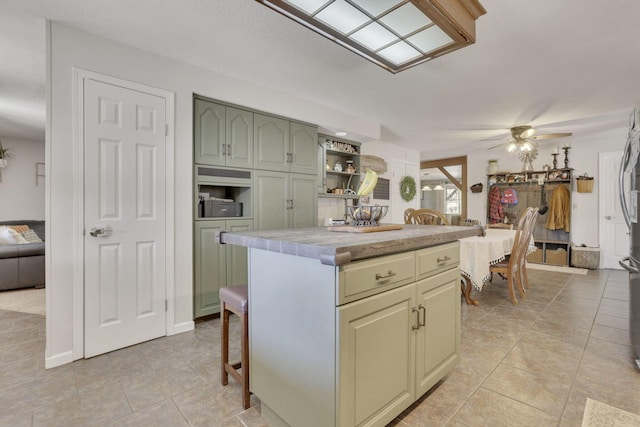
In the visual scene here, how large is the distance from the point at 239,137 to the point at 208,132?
319mm

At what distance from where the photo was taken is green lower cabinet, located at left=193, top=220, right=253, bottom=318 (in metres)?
2.88

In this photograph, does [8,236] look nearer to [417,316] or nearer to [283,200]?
[283,200]

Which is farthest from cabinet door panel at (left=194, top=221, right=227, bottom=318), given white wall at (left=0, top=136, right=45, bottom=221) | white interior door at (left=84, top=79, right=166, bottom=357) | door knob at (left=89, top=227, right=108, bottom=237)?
white wall at (left=0, top=136, right=45, bottom=221)

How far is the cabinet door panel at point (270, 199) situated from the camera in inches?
129

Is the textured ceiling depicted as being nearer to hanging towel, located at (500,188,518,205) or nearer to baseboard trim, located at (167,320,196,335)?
hanging towel, located at (500,188,518,205)

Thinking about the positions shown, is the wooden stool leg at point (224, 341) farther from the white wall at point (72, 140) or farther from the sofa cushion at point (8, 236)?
the sofa cushion at point (8, 236)

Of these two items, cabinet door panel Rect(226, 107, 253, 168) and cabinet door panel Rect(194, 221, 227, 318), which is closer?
cabinet door panel Rect(194, 221, 227, 318)

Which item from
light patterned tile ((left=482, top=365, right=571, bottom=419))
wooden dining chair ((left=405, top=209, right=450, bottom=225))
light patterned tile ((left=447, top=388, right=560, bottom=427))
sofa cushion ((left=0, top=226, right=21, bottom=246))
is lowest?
light patterned tile ((left=447, top=388, right=560, bottom=427))

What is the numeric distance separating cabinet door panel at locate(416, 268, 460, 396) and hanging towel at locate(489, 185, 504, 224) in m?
5.40

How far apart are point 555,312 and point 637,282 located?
1.17 metres

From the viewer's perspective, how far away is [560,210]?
5.69 metres

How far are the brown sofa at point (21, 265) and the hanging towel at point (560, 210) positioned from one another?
8.37 meters

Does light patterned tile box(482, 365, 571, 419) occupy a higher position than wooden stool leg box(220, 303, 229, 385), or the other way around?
wooden stool leg box(220, 303, 229, 385)

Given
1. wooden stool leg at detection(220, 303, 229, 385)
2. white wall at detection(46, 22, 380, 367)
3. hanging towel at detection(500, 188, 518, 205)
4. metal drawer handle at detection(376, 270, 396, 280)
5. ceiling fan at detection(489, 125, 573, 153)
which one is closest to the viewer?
metal drawer handle at detection(376, 270, 396, 280)
